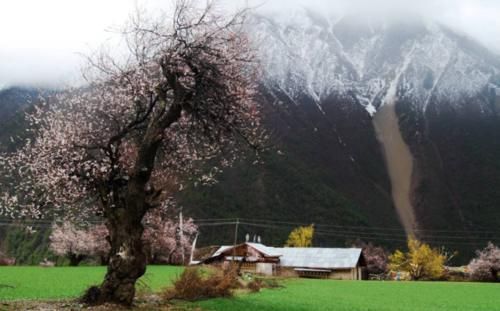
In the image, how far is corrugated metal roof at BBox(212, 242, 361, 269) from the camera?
89.8 m

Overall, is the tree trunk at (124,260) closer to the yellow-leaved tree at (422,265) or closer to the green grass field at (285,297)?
the green grass field at (285,297)

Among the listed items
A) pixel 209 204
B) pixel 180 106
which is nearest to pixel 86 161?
pixel 180 106

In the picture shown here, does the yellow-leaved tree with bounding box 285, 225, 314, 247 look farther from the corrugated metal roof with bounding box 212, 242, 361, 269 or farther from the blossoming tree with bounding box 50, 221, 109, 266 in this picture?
the blossoming tree with bounding box 50, 221, 109, 266

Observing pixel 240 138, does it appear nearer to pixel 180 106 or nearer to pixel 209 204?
pixel 180 106

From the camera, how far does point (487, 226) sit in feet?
623

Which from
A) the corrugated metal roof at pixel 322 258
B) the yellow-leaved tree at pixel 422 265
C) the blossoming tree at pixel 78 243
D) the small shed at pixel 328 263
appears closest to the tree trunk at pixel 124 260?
the blossoming tree at pixel 78 243

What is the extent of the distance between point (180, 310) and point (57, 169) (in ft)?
23.9

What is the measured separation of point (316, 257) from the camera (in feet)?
307

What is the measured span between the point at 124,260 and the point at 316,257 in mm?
80287

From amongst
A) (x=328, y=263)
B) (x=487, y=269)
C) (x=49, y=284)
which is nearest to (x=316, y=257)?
(x=328, y=263)

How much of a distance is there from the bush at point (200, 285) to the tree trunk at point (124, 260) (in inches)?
158

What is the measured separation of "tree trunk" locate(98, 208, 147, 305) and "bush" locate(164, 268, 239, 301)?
4.00 metres

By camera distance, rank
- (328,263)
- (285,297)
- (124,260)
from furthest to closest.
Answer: (328,263) < (285,297) < (124,260)

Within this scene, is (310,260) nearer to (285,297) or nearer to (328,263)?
(328,263)
